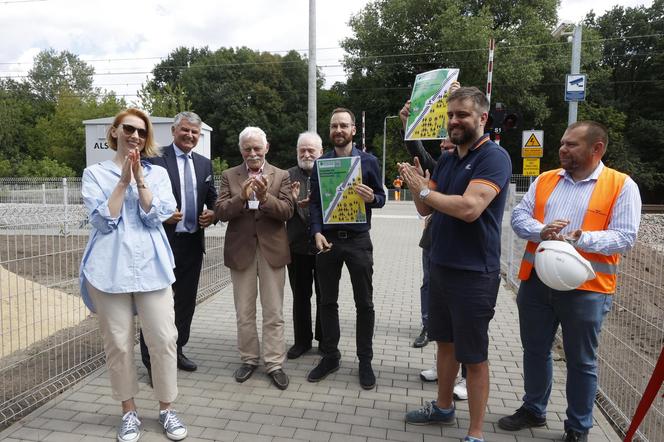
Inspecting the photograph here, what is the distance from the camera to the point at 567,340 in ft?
9.74

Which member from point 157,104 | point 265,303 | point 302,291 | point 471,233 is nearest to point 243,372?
point 265,303

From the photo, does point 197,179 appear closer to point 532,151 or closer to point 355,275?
point 355,275

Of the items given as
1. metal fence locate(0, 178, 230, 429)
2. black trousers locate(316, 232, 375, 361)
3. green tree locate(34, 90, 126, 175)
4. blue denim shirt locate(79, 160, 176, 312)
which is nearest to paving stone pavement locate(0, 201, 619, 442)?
metal fence locate(0, 178, 230, 429)

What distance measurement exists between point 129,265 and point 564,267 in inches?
98.6

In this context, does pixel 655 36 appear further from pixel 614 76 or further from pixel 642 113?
pixel 642 113

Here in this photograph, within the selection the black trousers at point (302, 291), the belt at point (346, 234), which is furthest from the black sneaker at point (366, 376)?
the belt at point (346, 234)

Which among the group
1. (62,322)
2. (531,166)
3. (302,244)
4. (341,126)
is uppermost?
(341,126)

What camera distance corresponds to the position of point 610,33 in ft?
155

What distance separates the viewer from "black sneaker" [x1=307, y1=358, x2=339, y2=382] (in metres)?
4.01

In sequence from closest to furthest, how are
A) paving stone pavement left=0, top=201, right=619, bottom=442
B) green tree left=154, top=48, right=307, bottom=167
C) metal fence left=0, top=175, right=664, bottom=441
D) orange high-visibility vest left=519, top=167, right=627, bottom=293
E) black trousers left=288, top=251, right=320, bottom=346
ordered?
1. orange high-visibility vest left=519, top=167, right=627, bottom=293
2. paving stone pavement left=0, top=201, right=619, bottom=442
3. metal fence left=0, top=175, right=664, bottom=441
4. black trousers left=288, top=251, right=320, bottom=346
5. green tree left=154, top=48, right=307, bottom=167

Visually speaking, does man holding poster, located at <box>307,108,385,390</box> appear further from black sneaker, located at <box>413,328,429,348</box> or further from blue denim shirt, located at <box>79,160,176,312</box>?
blue denim shirt, located at <box>79,160,176,312</box>

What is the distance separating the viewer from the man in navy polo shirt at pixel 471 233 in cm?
274

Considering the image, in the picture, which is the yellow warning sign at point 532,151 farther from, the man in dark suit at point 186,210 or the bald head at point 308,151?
the man in dark suit at point 186,210

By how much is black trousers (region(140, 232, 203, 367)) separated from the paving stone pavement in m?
0.40
